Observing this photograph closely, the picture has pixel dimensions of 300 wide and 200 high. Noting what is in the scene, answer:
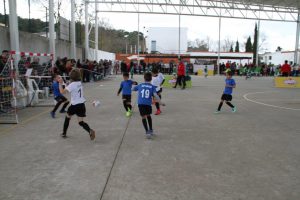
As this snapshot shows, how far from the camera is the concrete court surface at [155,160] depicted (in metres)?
3.97

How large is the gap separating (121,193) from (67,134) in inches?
139

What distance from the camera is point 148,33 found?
58938mm

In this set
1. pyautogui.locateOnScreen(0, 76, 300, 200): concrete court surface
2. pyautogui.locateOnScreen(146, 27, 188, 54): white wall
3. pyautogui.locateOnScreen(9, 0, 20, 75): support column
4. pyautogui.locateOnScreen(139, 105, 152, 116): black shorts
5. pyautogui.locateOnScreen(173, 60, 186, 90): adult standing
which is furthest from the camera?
pyautogui.locateOnScreen(146, 27, 188, 54): white wall

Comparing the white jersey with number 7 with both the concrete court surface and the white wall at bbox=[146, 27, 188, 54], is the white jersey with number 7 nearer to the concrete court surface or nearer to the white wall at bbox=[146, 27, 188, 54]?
the concrete court surface

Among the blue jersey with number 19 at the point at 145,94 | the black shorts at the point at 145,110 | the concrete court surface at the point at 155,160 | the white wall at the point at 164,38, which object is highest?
the white wall at the point at 164,38

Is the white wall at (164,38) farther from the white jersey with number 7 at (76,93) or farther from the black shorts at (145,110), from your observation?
the white jersey with number 7 at (76,93)

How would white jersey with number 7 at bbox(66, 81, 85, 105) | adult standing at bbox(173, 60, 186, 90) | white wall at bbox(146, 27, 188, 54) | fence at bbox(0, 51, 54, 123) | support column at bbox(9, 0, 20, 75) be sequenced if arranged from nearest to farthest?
white jersey with number 7 at bbox(66, 81, 85, 105)
fence at bbox(0, 51, 54, 123)
support column at bbox(9, 0, 20, 75)
adult standing at bbox(173, 60, 186, 90)
white wall at bbox(146, 27, 188, 54)

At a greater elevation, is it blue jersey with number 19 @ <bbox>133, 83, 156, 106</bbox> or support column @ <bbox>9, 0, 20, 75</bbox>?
support column @ <bbox>9, 0, 20, 75</bbox>

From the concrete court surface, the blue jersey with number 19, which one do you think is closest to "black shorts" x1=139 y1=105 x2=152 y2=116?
the blue jersey with number 19

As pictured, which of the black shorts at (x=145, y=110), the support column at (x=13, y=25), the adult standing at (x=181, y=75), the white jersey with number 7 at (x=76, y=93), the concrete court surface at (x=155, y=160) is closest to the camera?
the concrete court surface at (x=155, y=160)

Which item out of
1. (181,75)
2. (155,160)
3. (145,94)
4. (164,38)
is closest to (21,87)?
(145,94)

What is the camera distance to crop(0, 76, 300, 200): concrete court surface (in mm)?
3971

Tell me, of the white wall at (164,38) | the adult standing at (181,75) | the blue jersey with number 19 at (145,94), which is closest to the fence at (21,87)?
the blue jersey with number 19 at (145,94)

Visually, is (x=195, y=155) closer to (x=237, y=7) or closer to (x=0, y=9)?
(x=0, y=9)
